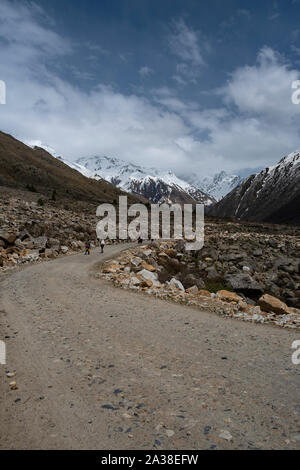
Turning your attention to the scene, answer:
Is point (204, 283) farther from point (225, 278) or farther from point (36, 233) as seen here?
point (36, 233)

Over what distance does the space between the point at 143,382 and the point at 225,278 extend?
1487 centimetres

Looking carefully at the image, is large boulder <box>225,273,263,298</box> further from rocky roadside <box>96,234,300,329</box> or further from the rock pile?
the rock pile

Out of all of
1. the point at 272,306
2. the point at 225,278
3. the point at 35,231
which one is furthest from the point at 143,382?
the point at 35,231

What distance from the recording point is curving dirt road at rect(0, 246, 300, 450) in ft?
12.7

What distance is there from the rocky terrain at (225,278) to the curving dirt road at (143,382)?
2.00 metres

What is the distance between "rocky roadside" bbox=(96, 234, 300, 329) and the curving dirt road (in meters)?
1.59

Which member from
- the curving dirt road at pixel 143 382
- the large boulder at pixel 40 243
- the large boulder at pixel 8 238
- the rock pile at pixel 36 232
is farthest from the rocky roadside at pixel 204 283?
the large boulder at pixel 8 238

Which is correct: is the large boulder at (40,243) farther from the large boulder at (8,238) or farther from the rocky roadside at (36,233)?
the large boulder at (8,238)

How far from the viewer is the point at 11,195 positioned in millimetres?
39500

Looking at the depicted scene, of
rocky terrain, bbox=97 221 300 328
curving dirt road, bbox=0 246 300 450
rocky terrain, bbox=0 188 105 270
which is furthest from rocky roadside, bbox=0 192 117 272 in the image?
curving dirt road, bbox=0 246 300 450

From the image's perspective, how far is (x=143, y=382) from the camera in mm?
5246

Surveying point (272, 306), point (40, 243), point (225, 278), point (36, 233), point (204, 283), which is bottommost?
point (204, 283)
